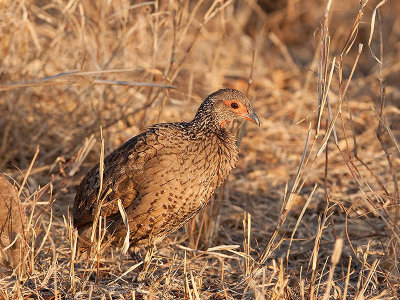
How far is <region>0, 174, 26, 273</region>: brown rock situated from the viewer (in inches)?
131

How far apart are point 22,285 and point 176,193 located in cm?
101

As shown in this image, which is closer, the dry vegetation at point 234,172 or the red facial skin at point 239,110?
the dry vegetation at point 234,172

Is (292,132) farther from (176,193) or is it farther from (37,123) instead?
(176,193)

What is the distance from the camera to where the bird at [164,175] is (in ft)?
11.6

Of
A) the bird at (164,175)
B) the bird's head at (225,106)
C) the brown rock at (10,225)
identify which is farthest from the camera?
the bird's head at (225,106)

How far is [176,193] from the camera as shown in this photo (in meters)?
3.51

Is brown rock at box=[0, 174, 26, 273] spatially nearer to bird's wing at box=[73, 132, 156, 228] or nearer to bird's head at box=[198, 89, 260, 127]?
bird's wing at box=[73, 132, 156, 228]

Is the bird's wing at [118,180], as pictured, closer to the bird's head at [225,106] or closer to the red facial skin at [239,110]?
the bird's head at [225,106]

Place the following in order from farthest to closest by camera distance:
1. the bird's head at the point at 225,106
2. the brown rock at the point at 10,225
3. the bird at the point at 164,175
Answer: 1. the bird's head at the point at 225,106
2. the bird at the point at 164,175
3. the brown rock at the point at 10,225

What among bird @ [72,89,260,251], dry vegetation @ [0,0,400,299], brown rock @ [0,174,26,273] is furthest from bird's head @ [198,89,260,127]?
brown rock @ [0,174,26,273]

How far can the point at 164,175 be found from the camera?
3.52 meters

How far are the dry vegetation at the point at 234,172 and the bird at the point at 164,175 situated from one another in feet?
0.68

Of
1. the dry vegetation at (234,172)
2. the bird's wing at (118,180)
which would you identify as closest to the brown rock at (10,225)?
the dry vegetation at (234,172)

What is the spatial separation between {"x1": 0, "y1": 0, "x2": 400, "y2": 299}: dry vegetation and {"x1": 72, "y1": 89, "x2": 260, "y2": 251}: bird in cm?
21
